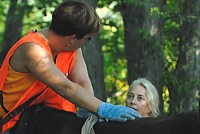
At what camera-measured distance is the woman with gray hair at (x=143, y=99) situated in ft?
18.6

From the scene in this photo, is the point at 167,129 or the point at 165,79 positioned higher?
the point at 167,129

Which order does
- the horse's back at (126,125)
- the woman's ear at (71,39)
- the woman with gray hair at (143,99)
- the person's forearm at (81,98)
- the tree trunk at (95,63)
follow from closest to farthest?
the horse's back at (126,125)
the person's forearm at (81,98)
the woman's ear at (71,39)
the woman with gray hair at (143,99)
the tree trunk at (95,63)

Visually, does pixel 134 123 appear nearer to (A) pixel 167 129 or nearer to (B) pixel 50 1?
(A) pixel 167 129

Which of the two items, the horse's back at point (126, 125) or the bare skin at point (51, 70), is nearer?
the horse's back at point (126, 125)

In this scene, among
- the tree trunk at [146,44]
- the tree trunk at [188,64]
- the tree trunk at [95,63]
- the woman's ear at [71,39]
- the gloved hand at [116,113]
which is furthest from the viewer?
the tree trunk at [188,64]

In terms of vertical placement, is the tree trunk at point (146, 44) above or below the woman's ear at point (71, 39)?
below

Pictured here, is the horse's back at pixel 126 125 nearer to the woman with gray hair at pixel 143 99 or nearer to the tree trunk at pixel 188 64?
the woman with gray hair at pixel 143 99

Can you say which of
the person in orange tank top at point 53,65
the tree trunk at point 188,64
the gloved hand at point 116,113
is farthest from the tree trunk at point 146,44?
the gloved hand at point 116,113

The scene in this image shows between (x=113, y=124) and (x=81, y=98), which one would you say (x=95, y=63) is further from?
(x=113, y=124)

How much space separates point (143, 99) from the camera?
578cm

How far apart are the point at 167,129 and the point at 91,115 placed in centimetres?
68

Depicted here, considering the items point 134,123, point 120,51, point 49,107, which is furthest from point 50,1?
point 134,123

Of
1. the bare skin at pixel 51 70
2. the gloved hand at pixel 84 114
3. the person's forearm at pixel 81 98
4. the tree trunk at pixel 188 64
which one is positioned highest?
the bare skin at pixel 51 70

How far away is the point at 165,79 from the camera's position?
7.61 metres
